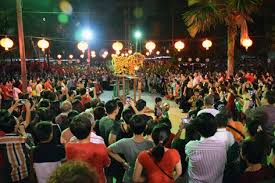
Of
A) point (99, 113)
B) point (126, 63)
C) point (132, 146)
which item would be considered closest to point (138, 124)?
point (132, 146)

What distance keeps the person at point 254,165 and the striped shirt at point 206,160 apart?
377 millimetres

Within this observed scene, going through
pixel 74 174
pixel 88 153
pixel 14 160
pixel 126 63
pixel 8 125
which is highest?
pixel 126 63

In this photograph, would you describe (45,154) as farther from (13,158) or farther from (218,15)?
(218,15)

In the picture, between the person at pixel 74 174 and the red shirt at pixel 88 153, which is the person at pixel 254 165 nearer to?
the red shirt at pixel 88 153

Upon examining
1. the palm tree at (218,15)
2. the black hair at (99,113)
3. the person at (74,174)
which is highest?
the palm tree at (218,15)

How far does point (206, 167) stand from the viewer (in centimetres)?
395

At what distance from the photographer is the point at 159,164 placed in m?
3.60

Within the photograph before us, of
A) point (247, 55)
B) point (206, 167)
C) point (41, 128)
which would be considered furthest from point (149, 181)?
point (247, 55)

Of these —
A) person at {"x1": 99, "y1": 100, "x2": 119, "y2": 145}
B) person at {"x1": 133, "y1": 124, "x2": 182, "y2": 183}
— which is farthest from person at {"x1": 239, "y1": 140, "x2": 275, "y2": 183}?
person at {"x1": 99, "y1": 100, "x2": 119, "y2": 145}

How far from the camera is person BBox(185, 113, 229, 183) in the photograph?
396 centimetres

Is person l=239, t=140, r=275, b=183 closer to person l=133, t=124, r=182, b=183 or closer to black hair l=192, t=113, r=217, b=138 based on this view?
black hair l=192, t=113, r=217, b=138

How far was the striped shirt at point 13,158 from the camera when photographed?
4.15m

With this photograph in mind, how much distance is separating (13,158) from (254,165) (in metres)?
2.70

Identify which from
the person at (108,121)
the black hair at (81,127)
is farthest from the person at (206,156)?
the person at (108,121)
